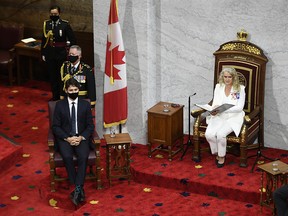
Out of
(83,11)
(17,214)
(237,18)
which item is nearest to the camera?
(17,214)

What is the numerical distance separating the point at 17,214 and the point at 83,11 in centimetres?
486

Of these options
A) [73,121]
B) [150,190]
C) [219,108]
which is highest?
[219,108]

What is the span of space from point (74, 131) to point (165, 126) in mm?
1257

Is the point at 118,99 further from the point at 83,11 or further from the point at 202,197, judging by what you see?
the point at 83,11

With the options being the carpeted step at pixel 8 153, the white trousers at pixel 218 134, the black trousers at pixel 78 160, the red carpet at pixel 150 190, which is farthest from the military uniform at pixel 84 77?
the white trousers at pixel 218 134

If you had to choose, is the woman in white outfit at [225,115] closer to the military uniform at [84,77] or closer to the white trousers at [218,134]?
the white trousers at [218,134]

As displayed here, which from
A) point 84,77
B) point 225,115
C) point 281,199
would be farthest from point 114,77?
point 281,199

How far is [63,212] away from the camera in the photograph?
937 cm

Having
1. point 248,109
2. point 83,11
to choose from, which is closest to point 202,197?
point 248,109

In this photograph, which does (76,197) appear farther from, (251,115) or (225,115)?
(251,115)

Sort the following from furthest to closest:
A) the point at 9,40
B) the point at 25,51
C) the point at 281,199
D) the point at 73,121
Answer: the point at 9,40, the point at 25,51, the point at 73,121, the point at 281,199

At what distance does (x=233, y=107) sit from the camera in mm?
9875

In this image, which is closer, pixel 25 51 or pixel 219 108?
pixel 219 108

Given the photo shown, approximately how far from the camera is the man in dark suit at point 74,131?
30.9 ft
